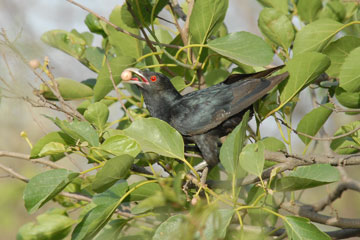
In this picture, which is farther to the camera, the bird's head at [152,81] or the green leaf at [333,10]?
the bird's head at [152,81]

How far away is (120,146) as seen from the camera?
6.93 ft

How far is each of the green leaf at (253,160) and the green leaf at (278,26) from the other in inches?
39.7

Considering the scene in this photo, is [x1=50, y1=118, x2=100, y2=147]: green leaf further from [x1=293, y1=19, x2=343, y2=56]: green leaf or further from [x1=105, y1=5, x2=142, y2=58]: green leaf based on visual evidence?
[x1=293, y1=19, x2=343, y2=56]: green leaf

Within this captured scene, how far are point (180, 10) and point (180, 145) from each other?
122 centimetres

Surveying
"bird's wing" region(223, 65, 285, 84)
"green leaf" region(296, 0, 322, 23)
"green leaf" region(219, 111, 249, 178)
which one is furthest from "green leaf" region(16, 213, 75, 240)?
"green leaf" region(296, 0, 322, 23)

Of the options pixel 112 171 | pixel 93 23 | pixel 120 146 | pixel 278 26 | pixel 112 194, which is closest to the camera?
pixel 112 171

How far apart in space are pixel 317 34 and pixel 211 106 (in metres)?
0.91

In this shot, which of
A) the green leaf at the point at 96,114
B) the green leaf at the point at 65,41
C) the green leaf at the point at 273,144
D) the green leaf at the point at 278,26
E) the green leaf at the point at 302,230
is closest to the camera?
A: the green leaf at the point at 302,230

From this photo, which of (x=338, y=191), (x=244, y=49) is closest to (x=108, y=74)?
(x=244, y=49)

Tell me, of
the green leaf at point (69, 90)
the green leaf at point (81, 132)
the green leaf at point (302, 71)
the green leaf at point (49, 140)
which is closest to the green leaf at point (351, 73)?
the green leaf at point (302, 71)

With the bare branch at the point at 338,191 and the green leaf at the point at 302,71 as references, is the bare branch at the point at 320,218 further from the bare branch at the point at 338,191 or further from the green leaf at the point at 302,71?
the green leaf at the point at 302,71

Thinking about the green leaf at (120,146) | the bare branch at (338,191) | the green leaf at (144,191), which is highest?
the green leaf at (120,146)

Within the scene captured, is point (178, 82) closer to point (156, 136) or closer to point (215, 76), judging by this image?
point (215, 76)

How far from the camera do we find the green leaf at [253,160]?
193 cm
